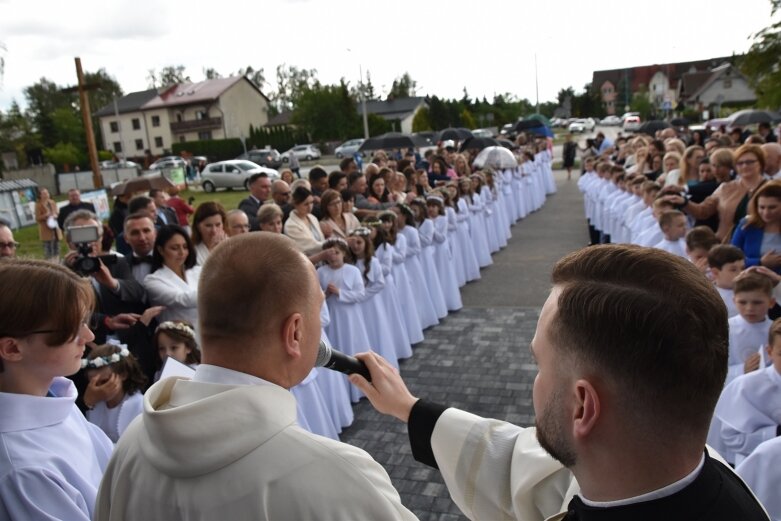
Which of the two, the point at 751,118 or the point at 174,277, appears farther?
the point at 751,118

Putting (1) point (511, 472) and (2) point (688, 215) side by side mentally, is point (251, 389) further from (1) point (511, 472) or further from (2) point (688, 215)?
(2) point (688, 215)

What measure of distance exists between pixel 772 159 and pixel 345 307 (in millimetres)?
5637

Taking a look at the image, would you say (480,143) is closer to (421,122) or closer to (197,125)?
(421,122)

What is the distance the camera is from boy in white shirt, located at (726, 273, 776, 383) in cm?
388

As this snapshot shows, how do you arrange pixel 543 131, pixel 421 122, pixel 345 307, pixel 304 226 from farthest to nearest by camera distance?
pixel 421 122 → pixel 543 131 → pixel 304 226 → pixel 345 307

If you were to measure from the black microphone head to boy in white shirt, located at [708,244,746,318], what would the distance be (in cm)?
370

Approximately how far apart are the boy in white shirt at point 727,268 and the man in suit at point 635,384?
3.58 m

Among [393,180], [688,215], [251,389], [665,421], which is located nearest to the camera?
[665,421]

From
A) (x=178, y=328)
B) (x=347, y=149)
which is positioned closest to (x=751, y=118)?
(x=178, y=328)

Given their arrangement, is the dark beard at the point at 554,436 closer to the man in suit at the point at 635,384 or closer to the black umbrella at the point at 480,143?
the man in suit at the point at 635,384

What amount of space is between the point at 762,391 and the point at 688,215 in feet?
13.9

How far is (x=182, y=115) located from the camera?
6662 cm

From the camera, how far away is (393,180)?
9852 millimetres

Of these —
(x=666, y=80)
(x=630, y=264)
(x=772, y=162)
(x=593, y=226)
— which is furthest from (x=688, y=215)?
(x=666, y=80)
